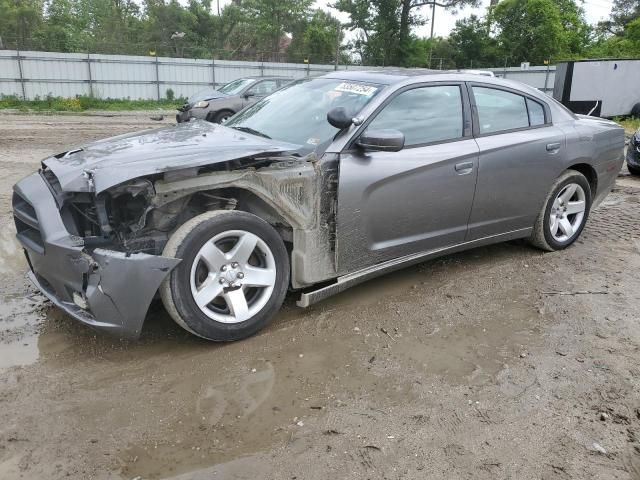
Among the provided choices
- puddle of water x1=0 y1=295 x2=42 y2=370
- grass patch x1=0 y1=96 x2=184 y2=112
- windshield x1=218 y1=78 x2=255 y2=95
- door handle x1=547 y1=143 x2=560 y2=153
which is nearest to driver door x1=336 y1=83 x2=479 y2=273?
door handle x1=547 y1=143 x2=560 y2=153

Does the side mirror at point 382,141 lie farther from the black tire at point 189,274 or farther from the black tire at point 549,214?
the black tire at point 549,214

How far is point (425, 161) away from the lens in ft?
12.9

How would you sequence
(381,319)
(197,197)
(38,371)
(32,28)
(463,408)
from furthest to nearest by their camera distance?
(32,28), (381,319), (197,197), (38,371), (463,408)

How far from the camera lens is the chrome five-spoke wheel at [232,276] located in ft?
10.6

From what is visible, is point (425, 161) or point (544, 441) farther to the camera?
point (425, 161)

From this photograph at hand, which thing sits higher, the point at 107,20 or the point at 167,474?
the point at 107,20

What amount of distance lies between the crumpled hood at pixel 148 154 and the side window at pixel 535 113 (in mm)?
2296

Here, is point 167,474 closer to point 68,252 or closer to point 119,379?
point 119,379

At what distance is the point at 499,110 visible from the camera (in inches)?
179

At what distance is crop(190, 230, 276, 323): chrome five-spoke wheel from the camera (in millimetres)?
3230

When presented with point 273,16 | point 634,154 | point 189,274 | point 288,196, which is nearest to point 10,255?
point 189,274

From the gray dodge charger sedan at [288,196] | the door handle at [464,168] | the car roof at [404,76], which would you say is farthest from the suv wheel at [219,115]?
the door handle at [464,168]

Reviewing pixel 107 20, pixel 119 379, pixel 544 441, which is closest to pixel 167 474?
pixel 119 379

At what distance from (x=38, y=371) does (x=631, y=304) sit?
405cm
